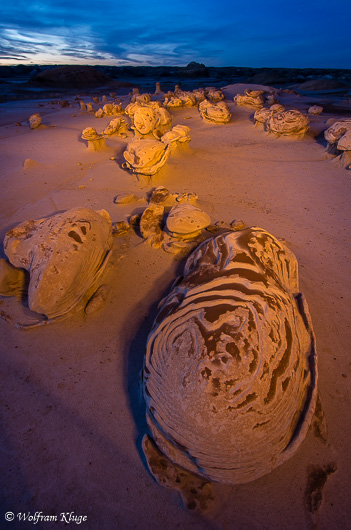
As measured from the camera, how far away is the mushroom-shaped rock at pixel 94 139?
6332 mm

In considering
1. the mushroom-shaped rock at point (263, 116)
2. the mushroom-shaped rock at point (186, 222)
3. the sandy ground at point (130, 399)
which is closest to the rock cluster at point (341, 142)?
the sandy ground at point (130, 399)

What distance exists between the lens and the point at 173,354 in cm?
152

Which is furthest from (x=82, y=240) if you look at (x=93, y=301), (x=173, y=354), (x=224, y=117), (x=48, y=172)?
(x=224, y=117)

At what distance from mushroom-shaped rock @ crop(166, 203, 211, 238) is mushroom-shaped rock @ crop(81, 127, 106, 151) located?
4746 millimetres

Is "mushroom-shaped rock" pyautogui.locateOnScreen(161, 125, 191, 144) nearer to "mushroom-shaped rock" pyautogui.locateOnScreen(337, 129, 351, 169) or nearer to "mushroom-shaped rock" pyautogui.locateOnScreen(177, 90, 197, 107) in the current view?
"mushroom-shaped rock" pyautogui.locateOnScreen(337, 129, 351, 169)

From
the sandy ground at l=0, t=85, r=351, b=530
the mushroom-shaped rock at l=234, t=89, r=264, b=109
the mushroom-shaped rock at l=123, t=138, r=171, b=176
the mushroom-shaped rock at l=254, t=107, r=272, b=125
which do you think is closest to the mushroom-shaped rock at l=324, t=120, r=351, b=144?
the sandy ground at l=0, t=85, r=351, b=530

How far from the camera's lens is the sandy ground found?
4.54ft

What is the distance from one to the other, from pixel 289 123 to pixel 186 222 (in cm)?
621

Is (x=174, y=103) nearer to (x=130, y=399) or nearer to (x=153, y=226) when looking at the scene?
(x=153, y=226)

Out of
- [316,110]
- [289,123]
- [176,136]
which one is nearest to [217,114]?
[289,123]

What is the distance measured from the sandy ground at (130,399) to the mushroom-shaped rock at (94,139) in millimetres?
2753

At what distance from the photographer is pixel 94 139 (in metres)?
6.54

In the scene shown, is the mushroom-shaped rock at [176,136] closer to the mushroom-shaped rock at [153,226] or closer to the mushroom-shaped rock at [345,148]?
the mushroom-shaped rock at [153,226]

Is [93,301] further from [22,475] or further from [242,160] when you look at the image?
[242,160]
